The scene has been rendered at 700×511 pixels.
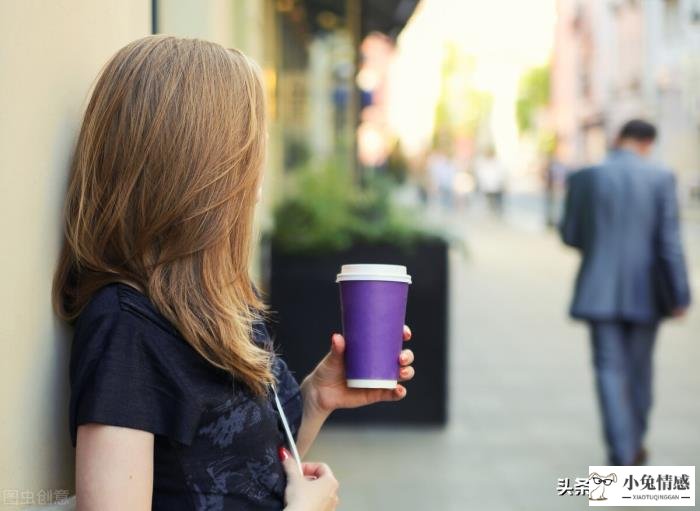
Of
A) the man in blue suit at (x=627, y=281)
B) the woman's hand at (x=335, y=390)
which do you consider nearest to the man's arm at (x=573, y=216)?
the man in blue suit at (x=627, y=281)

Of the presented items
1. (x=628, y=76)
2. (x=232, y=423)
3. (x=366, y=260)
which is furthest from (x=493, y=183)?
(x=232, y=423)

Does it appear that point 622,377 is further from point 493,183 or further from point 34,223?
point 493,183

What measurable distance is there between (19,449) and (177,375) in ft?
1.05

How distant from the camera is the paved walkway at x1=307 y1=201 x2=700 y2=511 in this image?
5.55 metres

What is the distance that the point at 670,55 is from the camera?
115 ft

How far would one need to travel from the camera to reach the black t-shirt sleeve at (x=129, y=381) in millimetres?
1483

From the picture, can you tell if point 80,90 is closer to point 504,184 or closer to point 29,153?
point 29,153

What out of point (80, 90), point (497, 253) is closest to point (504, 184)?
point (497, 253)

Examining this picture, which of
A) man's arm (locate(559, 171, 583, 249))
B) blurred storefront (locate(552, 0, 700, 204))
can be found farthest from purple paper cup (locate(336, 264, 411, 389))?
blurred storefront (locate(552, 0, 700, 204))

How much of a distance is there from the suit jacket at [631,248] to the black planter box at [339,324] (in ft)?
3.69

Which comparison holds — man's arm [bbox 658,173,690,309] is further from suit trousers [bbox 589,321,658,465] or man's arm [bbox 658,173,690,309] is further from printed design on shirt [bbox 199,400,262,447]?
printed design on shirt [bbox 199,400,262,447]

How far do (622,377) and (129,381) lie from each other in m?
4.70

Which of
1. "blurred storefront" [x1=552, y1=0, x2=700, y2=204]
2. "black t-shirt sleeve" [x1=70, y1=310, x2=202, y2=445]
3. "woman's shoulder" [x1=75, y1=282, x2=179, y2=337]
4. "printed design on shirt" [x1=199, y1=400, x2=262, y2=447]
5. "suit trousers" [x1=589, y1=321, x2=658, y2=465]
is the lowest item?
"suit trousers" [x1=589, y1=321, x2=658, y2=465]

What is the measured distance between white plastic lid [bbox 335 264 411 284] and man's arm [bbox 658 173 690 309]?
13.1ft
